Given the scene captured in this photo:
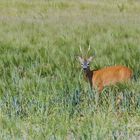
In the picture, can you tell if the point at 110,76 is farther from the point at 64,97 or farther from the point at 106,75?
the point at 64,97

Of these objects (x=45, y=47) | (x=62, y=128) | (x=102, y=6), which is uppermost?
(x=62, y=128)

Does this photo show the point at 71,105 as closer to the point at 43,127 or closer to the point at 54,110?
the point at 54,110

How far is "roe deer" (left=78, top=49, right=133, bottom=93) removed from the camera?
5.74 metres

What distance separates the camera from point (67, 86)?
4910 millimetres

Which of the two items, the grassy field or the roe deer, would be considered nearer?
the grassy field

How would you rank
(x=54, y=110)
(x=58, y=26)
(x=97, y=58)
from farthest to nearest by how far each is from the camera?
(x=58, y=26)
(x=97, y=58)
(x=54, y=110)

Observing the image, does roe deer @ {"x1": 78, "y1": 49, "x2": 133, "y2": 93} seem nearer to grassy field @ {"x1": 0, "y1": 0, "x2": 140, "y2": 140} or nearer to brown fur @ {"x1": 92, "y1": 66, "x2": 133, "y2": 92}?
brown fur @ {"x1": 92, "y1": 66, "x2": 133, "y2": 92}

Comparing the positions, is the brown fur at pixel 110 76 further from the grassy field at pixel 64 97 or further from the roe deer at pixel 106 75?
the grassy field at pixel 64 97

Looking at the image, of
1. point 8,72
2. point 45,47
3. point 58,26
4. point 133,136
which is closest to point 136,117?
point 133,136

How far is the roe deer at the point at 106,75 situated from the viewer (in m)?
5.74

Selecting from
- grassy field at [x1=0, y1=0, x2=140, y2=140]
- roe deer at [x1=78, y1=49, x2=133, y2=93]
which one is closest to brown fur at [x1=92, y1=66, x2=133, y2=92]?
roe deer at [x1=78, y1=49, x2=133, y2=93]

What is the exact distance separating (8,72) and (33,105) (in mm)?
1787

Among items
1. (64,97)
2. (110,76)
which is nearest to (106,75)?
(110,76)

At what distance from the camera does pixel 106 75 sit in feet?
19.4
